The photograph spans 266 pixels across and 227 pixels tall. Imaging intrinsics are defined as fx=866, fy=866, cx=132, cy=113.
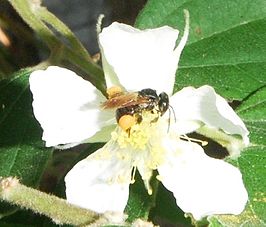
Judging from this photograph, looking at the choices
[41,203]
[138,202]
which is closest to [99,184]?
[138,202]

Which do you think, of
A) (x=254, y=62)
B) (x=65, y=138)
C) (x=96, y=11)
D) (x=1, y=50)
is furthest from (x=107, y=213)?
(x=96, y=11)

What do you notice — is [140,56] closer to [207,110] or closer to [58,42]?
[207,110]

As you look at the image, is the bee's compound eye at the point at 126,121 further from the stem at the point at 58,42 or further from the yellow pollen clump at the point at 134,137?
the stem at the point at 58,42

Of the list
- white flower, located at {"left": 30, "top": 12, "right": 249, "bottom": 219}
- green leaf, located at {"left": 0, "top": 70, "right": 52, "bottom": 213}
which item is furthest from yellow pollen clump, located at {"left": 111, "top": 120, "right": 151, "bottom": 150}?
green leaf, located at {"left": 0, "top": 70, "right": 52, "bottom": 213}

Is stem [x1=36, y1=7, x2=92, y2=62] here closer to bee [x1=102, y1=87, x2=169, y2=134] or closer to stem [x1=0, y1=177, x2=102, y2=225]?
bee [x1=102, y1=87, x2=169, y2=134]

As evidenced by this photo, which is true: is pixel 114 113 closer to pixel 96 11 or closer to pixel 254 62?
pixel 254 62

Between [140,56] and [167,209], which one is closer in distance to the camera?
[140,56]
